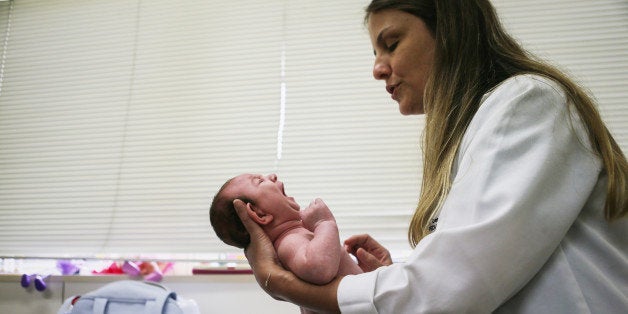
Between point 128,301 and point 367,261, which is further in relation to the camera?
point 128,301

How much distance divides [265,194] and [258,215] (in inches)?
2.7

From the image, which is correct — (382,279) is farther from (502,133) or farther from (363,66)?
(363,66)

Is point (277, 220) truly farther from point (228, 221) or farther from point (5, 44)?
point (5, 44)

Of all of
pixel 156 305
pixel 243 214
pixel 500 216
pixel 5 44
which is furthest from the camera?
pixel 5 44

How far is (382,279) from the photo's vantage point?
90 centimetres

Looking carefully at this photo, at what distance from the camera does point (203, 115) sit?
2.65 metres

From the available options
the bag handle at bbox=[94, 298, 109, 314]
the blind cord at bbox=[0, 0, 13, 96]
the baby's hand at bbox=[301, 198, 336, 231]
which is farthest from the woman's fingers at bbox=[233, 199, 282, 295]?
the blind cord at bbox=[0, 0, 13, 96]

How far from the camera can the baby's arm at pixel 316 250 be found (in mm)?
Answer: 1053

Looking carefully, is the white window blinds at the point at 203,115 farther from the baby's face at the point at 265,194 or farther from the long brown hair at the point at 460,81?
the long brown hair at the point at 460,81

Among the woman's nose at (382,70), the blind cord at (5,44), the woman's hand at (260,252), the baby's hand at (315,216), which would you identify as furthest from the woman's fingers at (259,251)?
the blind cord at (5,44)

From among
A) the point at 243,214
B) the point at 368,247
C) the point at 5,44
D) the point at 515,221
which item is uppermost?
the point at 5,44

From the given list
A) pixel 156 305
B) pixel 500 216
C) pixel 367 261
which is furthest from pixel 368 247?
pixel 156 305

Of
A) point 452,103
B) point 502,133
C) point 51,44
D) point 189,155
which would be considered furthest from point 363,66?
point 51,44

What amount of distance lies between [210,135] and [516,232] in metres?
2.01
